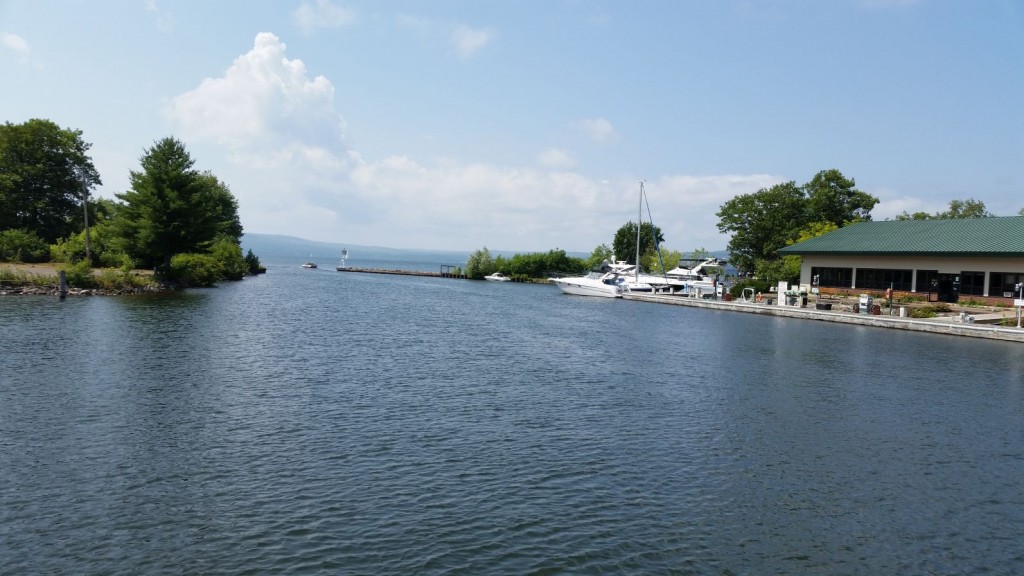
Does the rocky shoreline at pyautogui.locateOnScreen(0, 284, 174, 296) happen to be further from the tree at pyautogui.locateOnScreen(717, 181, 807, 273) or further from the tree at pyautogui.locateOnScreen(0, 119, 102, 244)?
the tree at pyautogui.locateOnScreen(717, 181, 807, 273)

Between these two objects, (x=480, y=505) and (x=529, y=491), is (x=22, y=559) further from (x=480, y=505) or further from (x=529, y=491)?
(x=529, y=491)

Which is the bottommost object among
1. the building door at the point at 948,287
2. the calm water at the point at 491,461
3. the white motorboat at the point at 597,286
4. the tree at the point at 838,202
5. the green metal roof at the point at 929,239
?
the calm water at the point at 491,461

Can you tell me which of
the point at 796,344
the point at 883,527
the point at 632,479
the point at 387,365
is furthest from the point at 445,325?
the point at 883,527

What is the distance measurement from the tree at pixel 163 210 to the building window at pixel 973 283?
63660 millimetres

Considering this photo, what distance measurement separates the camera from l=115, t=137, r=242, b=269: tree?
5634 centimetres

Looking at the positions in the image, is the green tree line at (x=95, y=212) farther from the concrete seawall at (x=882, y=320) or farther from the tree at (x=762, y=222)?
the tree at (x=762, y=222)

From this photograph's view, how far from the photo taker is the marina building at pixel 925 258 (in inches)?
1793

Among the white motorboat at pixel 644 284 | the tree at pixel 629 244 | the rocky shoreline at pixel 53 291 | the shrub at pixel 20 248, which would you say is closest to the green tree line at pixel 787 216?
the white motorboat at pixel 644 284

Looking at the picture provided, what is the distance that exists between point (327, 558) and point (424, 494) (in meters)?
2.63

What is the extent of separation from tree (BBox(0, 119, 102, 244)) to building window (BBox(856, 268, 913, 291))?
72.2m

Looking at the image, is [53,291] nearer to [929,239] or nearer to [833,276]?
[833,276]

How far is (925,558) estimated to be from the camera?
9.79 meters

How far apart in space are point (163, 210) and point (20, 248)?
14.5 meters

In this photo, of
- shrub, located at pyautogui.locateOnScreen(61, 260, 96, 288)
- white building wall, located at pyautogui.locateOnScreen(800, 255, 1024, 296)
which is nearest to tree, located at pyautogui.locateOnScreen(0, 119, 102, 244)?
shrub, located at pyautogui.locateOnScreen(61, 260, 96, 288)
